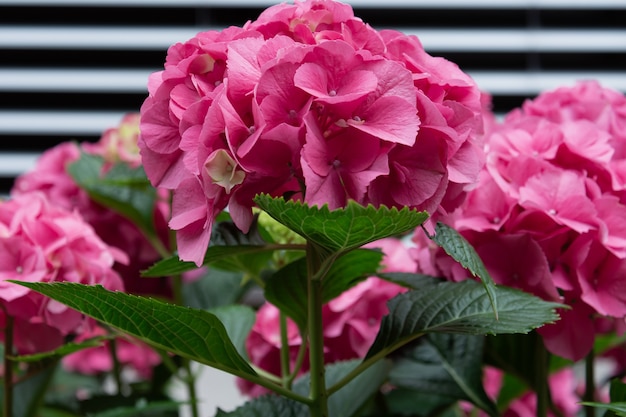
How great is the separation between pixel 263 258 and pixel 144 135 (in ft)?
0.69

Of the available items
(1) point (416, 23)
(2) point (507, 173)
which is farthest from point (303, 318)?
(1) point (416, 23)

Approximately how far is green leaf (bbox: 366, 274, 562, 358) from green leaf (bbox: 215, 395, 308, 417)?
0.07 m

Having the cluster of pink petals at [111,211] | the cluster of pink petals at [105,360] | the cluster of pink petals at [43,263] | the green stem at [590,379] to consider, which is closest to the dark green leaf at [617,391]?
the green stem at [590,379]

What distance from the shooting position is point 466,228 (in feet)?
1.95

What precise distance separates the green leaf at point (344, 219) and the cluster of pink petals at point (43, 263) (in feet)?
0.92

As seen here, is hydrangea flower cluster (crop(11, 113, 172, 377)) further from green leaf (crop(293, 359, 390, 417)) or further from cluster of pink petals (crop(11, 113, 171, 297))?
green leaf (crop(293, 359, 390, 417))

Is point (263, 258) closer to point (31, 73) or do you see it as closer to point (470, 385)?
point (470, 385)

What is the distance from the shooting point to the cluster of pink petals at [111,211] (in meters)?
0.93

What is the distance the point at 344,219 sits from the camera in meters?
0.42

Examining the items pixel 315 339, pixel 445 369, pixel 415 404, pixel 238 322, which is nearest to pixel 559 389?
pixel 415 404

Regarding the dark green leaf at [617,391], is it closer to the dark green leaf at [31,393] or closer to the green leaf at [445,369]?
the green leaf at [445,369]

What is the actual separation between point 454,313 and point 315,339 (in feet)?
0.31

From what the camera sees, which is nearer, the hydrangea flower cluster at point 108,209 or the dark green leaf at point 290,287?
the dark green leaf at point 290,287

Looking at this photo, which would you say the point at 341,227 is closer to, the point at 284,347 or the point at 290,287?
the point at 290,287
